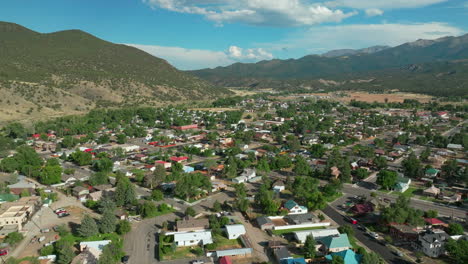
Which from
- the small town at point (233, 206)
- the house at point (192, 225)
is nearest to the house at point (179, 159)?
the small town at point (233, 206)

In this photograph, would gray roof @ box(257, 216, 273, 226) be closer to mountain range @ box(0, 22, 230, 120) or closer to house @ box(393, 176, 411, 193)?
house @ box(393, 176, 411, 193)

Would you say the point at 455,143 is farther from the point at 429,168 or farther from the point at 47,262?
the point at 47,262

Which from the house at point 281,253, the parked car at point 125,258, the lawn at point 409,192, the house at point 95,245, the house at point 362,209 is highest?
the house at point 95,245

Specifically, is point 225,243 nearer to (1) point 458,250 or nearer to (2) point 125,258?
(2) point 125,258

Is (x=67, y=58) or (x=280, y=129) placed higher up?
(x=67, y=58)

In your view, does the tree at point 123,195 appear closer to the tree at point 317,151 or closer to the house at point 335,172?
the house at point 335,172

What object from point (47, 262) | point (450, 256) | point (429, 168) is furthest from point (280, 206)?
point (429, 168)

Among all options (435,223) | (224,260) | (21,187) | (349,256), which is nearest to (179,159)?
(21,187)
